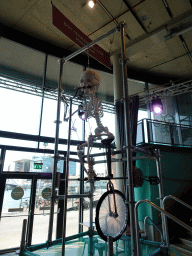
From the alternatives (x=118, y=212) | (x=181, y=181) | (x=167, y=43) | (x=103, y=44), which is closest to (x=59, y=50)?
(x=103, y=44)

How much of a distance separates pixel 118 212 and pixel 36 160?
4456mm

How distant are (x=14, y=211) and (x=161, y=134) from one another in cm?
596

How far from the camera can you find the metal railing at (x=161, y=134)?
7.20 m

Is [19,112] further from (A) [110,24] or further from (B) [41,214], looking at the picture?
(A) [110,24]

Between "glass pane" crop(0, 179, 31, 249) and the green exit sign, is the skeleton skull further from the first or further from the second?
"glass pane" crop(0, 179, 31, 249)

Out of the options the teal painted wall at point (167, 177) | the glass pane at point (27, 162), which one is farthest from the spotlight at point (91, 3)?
the teal painted wall at point (167, 177)

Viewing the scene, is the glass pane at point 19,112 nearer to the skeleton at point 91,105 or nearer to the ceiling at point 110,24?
the ceiling at point 110,24

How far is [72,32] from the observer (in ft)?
8.39

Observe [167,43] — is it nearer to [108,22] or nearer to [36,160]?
[108,22]

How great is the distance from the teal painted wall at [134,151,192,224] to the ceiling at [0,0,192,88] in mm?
3174

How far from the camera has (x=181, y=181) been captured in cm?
744

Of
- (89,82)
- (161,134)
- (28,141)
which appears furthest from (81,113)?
(161,134)

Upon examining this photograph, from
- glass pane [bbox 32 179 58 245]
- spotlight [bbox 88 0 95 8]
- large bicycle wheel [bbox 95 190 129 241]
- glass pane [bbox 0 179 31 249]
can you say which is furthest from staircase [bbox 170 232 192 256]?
spotlight [bbox 88 0 95 8]

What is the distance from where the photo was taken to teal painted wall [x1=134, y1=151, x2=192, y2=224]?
6626mm
